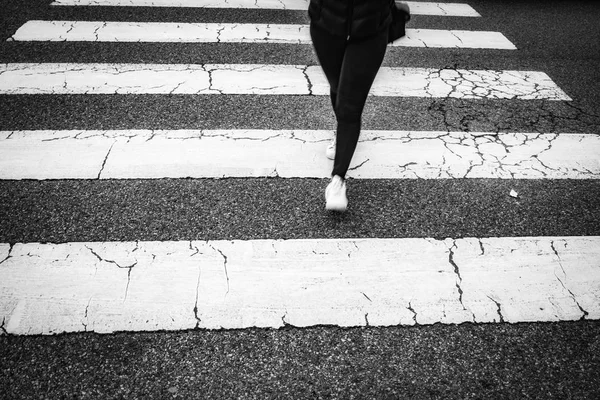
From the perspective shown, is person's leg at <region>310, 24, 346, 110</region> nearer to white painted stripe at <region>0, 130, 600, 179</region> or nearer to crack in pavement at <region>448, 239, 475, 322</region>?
white painted stripe at <region>0, 130, 600, 179</region>

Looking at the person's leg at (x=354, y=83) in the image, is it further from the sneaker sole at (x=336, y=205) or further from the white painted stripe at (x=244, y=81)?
the white painted stripe at (x=244, y=81)

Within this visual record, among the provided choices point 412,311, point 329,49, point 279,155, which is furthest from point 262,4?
point 412,311

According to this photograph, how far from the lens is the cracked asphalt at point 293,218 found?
2.06 metres

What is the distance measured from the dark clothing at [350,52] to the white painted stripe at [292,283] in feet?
2.35

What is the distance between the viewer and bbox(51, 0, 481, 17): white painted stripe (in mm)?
5672

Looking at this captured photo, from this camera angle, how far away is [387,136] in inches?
147

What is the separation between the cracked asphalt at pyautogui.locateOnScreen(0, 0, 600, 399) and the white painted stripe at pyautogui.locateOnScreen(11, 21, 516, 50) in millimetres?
157

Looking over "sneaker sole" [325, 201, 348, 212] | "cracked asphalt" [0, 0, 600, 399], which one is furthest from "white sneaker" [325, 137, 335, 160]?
"sneaker sole" [325, 201, 348, 212]

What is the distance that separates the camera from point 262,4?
5.97 m

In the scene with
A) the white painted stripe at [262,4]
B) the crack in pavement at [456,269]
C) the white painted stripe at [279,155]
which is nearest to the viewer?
the crack in pavement at [456,269]

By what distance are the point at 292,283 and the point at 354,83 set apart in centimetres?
115

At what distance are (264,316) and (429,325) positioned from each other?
0.82m

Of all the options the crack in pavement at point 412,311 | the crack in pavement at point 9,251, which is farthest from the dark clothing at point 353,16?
the crack in pavement at point 9,251

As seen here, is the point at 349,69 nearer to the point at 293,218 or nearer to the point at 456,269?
the point at 293,218
